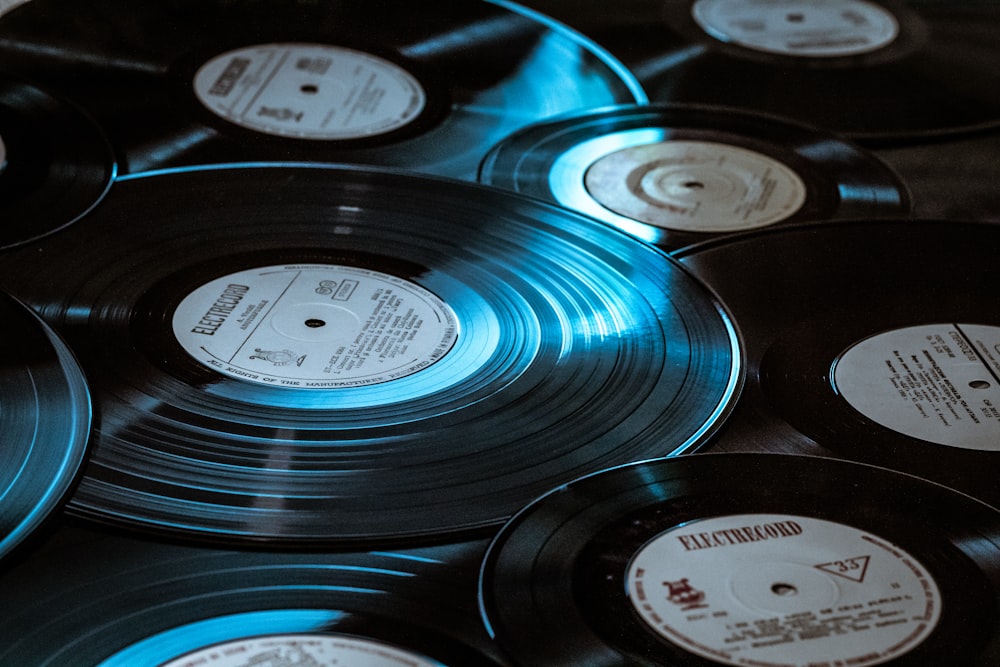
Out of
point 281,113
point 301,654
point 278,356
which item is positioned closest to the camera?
point 301,654

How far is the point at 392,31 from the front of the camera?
71.5 inches

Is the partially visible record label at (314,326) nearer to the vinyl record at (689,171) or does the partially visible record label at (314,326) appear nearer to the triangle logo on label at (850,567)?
the vinyl record at (689,171)

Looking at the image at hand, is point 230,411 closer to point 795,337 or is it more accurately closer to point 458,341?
point 458,341

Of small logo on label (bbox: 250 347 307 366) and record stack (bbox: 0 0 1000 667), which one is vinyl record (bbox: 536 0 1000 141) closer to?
record stack (bbox: 0 0 1000 667)

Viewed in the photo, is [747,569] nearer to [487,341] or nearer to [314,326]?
[487,341]

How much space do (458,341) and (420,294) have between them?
0.09 metres

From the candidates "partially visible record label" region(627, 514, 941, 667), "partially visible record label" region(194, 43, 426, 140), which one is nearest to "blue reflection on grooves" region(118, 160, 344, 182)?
"partially visible record label" region(194, 43, 426, 140)

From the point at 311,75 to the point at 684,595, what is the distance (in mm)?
1042

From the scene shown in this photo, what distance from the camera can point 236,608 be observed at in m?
0.86

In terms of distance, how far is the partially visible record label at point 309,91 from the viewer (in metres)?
1.61

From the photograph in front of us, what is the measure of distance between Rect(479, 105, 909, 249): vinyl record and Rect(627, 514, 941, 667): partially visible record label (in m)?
0.51

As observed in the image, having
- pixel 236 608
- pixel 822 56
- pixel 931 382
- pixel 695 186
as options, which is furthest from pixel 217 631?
pixel 822 56

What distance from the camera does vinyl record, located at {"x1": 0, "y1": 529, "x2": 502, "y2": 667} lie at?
2.65ft

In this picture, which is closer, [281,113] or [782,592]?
[782,592]
